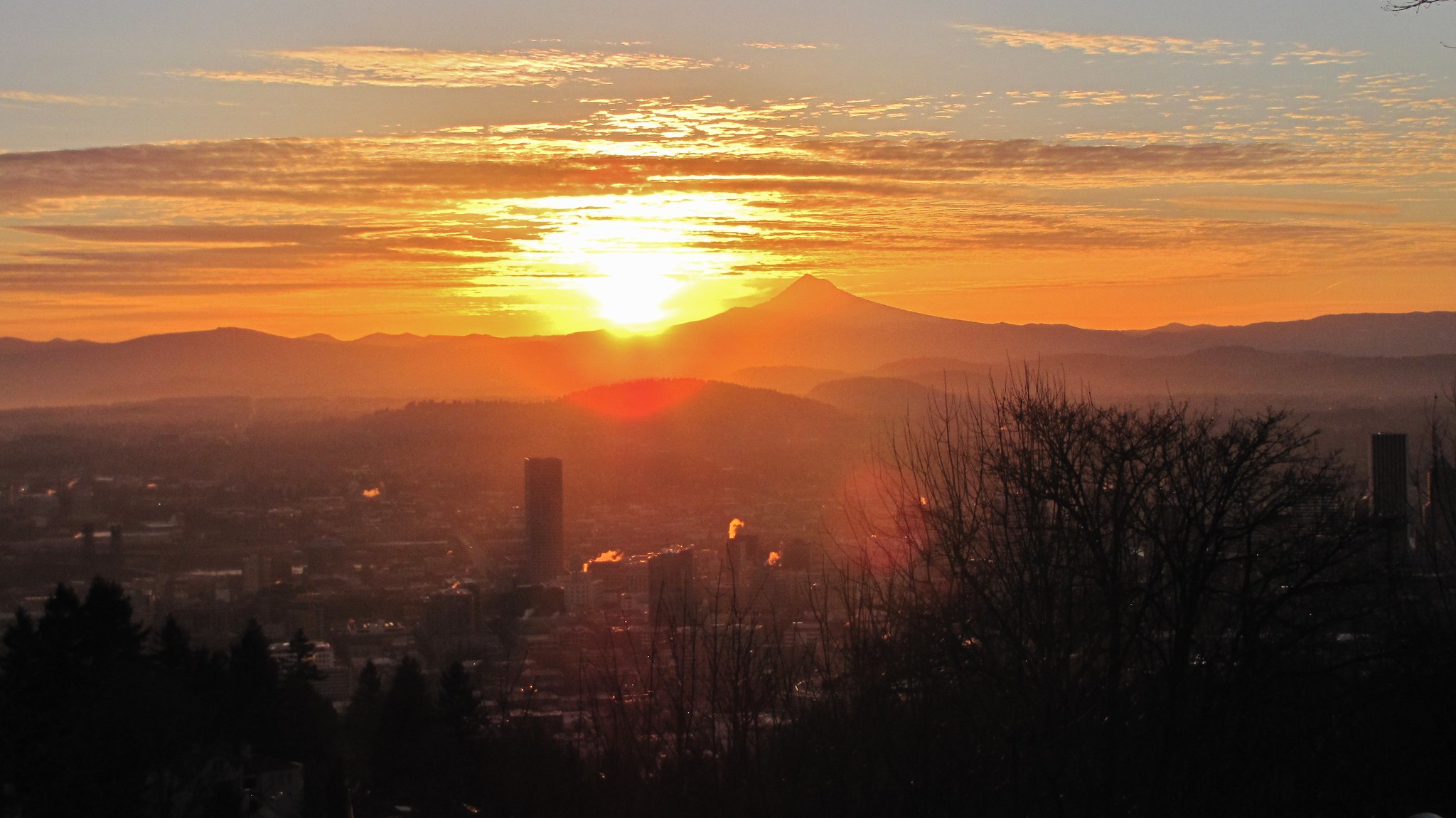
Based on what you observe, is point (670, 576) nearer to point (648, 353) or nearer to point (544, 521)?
point (544, 521)

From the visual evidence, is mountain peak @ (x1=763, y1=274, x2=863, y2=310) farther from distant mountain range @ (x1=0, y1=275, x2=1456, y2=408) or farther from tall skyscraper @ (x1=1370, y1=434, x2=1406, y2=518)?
tall skyscraper @ (x1=1370, y1=434, x2=1406, y2=518)

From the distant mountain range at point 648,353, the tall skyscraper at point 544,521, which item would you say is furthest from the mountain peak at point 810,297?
the tall skyscraper at point 544,521

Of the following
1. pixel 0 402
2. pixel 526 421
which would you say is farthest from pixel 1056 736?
pixel 0 402

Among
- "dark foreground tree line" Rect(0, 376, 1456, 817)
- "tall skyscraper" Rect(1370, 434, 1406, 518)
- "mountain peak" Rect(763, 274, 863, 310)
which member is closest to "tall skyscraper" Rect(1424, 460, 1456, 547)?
"dark foreground tree line" Rect(0, 376, 1456, 817)

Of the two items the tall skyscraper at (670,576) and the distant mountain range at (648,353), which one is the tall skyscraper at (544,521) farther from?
the distant mountain range at (648,353)

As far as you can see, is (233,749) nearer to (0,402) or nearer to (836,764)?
(836,764)

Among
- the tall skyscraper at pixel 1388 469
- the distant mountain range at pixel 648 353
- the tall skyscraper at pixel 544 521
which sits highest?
the distant mountain range at pixel 648 353

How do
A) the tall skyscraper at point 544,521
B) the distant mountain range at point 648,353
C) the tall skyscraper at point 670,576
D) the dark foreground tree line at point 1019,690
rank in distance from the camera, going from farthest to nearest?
the distant mountain range at point 648,353
the tall skyscraper at point 544,521
the tall skyscraper at point 670,576
the dark foreground tree line at point 1019,690

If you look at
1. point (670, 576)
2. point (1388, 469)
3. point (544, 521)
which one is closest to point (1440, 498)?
point (1388, 469)
